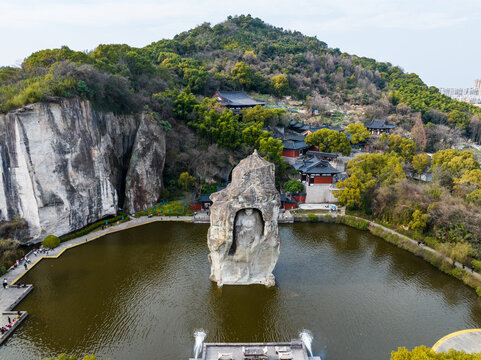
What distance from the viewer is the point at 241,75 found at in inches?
2312

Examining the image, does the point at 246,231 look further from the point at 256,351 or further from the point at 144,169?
the point at 144,169

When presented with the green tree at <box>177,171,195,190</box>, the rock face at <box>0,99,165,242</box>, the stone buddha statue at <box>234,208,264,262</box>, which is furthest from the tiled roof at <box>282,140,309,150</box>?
the stone buddha statue at <box>234,208,264,262</box>

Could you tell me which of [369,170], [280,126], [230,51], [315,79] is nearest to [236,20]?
[230,51]

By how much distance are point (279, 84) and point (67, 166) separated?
47521 millimetres

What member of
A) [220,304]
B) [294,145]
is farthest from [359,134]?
[220,304]

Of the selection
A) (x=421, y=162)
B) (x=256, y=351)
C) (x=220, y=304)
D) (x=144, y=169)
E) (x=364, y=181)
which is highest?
(x=144, y=169)

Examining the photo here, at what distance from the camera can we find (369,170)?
3184 cm

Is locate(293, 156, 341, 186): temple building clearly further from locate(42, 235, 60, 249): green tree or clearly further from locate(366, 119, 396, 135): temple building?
locate(42, 235, 60, 249): green tree

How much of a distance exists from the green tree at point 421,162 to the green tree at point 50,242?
124 feet

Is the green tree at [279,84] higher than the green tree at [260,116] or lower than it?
higher

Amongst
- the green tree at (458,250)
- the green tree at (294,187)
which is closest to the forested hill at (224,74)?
the green tree at (294,187)

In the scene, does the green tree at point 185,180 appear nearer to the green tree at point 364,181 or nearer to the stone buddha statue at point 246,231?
the green tree at point 364,181

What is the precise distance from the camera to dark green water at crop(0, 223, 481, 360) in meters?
15.1

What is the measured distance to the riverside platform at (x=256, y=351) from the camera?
44.5 ft
